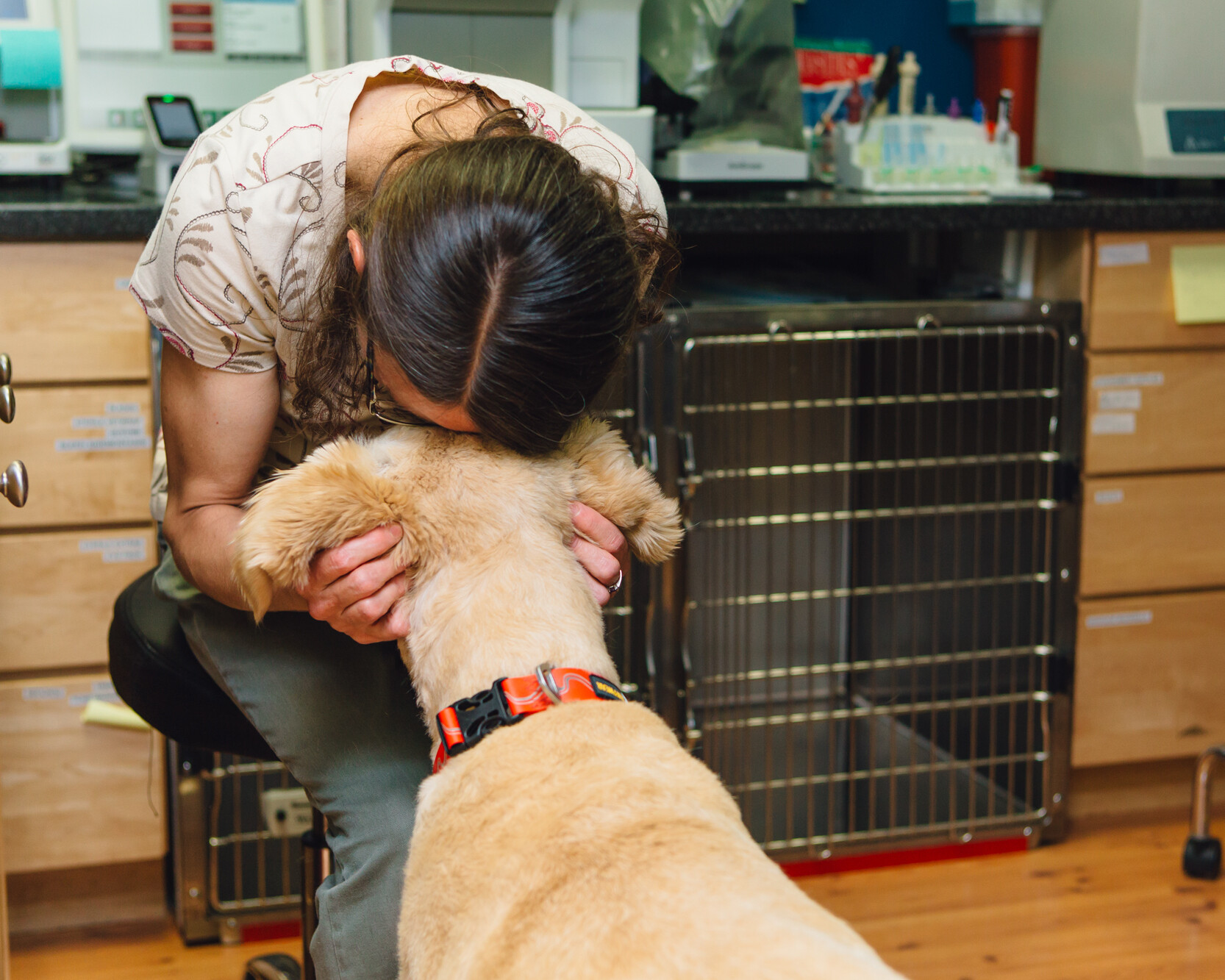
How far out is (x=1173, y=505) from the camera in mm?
1850

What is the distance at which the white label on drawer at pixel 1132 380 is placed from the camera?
179cm

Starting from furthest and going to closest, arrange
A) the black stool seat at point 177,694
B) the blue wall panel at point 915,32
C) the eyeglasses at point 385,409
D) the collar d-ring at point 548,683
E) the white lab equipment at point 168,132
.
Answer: the blue wall panel at point 915,32 < the white lab equipment at point 168,132 < the black stool seat at point 177,694 < the eyeglasses at point 385,409 < the collar d-ring at point 548,683

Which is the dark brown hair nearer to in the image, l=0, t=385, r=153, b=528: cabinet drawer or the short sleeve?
the short sleeve

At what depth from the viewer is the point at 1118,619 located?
73.5 inches

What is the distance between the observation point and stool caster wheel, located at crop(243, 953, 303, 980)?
1.31 meters

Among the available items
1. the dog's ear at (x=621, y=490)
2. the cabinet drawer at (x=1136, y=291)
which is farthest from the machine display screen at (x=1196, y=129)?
the dog's ear at (x=621, y=490)

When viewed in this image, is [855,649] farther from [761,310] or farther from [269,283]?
[269,283]

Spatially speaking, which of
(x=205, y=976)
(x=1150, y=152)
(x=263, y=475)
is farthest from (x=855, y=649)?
(x=263, y=475)

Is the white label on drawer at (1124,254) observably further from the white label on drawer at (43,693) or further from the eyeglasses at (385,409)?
the white label on drawer at (43,693)

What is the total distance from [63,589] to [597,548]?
95 centimetres

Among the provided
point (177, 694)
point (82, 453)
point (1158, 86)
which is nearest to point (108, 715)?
point (82, 453)

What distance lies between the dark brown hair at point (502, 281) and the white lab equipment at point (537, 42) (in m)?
0.93

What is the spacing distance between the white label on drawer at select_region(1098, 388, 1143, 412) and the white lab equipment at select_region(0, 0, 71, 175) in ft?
4.75

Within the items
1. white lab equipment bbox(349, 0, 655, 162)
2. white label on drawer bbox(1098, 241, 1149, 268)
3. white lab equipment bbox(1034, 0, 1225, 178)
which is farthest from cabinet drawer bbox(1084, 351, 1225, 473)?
white lab equipment bbox(349, 0, 655, 162)
